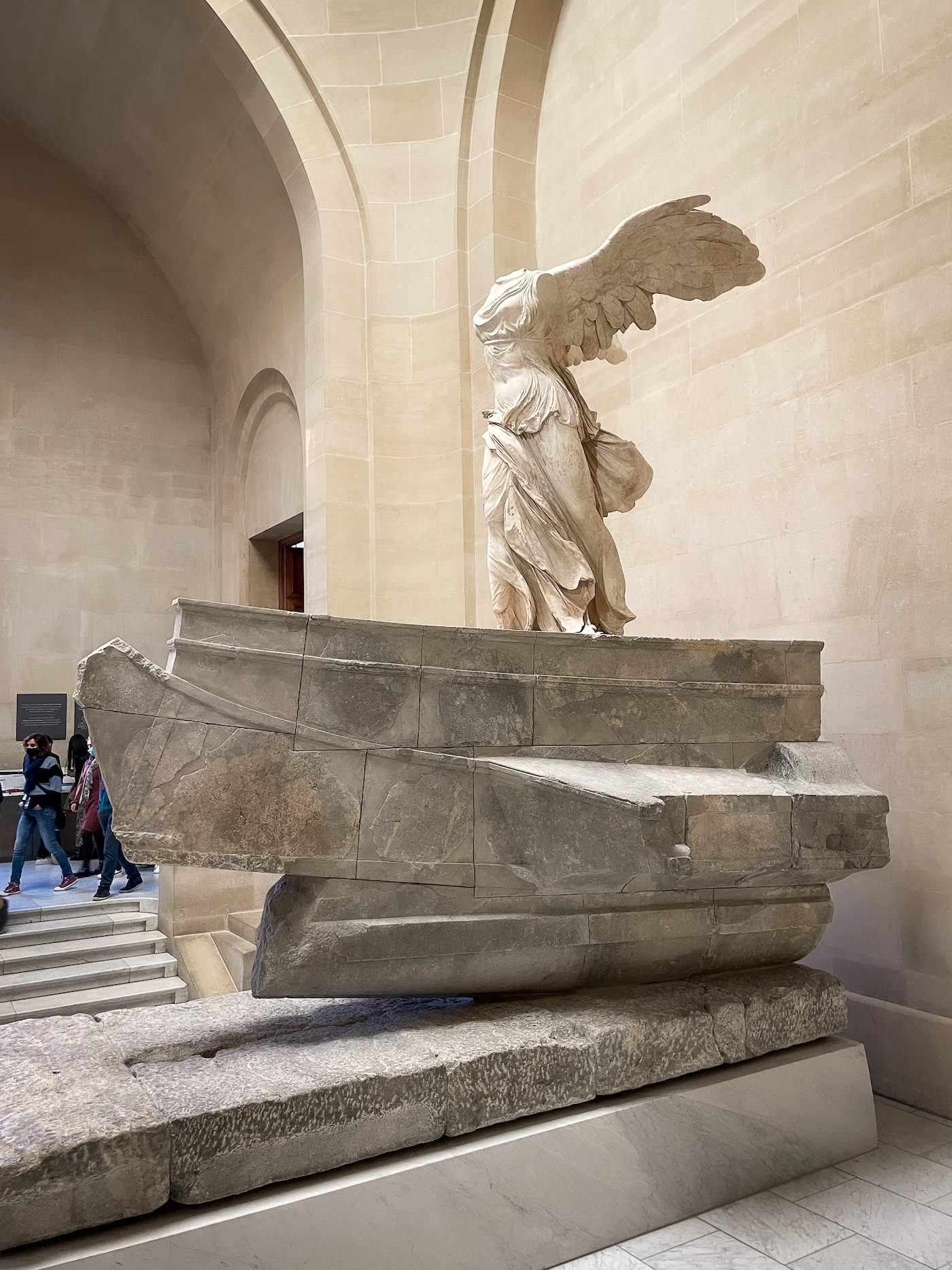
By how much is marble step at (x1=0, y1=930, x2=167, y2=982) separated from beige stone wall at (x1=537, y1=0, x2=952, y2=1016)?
422 cm

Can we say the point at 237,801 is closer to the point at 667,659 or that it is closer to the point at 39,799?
the point at 667,659

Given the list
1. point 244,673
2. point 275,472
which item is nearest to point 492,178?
point 275,472

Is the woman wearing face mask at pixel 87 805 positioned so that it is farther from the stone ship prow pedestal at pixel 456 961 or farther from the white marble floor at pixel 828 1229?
the white marble floor at pixel 828 1229

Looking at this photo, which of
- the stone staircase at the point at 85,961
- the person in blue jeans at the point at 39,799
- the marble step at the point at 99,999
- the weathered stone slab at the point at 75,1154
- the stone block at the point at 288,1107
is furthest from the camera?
the person in blue jeans at the point at 39,799

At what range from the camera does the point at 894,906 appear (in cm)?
457

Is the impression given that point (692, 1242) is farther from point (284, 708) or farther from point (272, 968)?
point (284, 708)

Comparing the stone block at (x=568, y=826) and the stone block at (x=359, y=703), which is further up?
the stone block at (x=359, y=703)

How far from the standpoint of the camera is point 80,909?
7.37 meters

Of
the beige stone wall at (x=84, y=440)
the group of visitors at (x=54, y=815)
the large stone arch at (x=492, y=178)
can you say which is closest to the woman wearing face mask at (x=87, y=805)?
the group of visitors at (x=54, y=815)

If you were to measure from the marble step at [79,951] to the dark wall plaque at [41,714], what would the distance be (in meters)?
3.75

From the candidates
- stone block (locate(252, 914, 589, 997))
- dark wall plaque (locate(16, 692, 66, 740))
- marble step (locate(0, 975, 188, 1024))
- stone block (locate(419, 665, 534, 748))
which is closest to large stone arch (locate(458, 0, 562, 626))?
marble step (locate(0, 975, 188, 1024))

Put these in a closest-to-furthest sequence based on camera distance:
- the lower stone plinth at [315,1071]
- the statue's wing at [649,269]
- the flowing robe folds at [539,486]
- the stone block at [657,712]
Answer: the lower stone plinth at [315,1071] → the stone block at [657,712] → the flowing robe folds at [539,486] → the statue's wing at [649,269]

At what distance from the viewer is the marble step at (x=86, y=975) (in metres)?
6.22

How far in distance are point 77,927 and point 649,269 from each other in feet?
19.3
